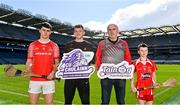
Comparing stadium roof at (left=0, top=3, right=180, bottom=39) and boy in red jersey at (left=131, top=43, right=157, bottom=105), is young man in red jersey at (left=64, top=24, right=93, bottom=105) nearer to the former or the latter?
boy in red jersey at (left=131, top=43, right=157, bottom=105)

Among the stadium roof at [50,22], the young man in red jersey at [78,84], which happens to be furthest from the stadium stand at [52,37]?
the young man in red jersey at [78,84]

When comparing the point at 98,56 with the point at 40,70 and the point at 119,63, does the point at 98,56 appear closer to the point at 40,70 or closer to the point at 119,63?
the point at 119,63

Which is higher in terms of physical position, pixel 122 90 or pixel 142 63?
pixel 142 63

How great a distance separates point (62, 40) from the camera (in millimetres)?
84125

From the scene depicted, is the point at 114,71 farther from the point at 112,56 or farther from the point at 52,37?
the point at 52,37

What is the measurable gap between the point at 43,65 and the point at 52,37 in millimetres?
75960

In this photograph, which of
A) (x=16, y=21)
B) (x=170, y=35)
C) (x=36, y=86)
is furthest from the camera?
(x=170, y=35)

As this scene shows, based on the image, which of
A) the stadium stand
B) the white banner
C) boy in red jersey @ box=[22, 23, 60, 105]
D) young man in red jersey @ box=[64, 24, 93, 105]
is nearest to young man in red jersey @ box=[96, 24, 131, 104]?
the white banner

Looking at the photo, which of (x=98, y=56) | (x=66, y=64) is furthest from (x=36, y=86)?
(x=98, y=56)

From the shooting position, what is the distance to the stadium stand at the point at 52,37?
64.8 meters

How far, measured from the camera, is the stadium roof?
204 ft

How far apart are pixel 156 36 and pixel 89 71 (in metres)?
79.2

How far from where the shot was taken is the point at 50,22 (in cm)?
7256

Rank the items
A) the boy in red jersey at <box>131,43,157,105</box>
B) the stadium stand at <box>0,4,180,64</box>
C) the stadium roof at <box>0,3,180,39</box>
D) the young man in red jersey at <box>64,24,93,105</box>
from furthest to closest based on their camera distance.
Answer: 1. the stadium stand at <box>0,4,180,64</box>
2. the stadium roof at <box>0,3,180,39</box>
3. the boy in red jersey at <box>131,43,157,105</box>
4. the young man in red jersey at <box>64,24,93,105</box>
